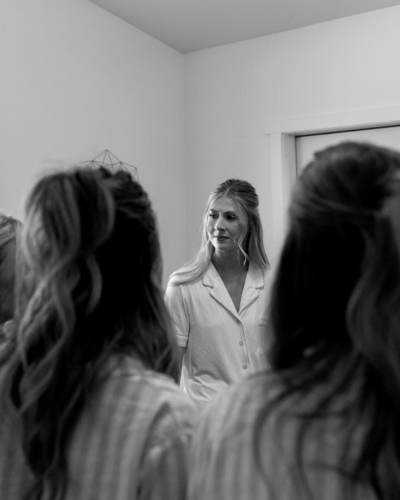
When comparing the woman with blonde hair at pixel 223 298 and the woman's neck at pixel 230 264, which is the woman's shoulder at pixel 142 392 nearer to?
the woman with blonde hair at pixel 223 298

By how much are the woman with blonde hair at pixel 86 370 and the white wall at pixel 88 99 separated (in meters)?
1.30

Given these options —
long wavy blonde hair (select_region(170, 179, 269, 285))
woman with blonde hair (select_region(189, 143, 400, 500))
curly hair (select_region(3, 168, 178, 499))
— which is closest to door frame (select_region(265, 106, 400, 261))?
long wavy blonde hair (select_region(170, 179, 269, 285))

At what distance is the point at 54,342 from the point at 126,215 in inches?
7.5

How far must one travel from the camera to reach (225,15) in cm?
318

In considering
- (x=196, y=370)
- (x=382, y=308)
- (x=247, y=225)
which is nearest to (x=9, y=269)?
(x=382, y=308)

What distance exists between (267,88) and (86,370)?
2899 millimetres

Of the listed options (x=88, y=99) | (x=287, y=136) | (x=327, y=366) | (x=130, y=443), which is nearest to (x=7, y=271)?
(x=130, y=443)

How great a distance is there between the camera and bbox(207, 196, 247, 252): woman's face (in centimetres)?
226

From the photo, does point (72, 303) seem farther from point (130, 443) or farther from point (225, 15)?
point (225, 15)

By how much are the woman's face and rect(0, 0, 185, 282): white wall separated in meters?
0.56

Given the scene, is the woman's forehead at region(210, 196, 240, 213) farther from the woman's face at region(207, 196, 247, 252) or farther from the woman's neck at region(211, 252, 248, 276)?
the woman's neck at region(211, 252, 248, 276)

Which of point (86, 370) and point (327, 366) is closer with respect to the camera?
point (327, 366)

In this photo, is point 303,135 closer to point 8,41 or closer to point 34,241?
point 8,41

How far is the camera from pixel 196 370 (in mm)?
2100
